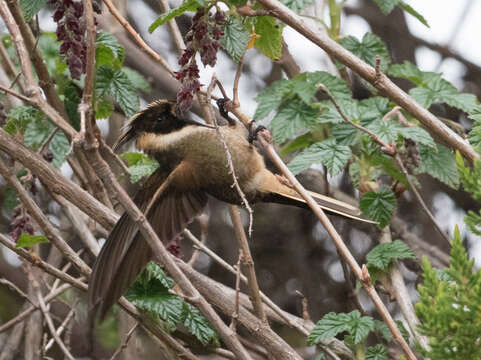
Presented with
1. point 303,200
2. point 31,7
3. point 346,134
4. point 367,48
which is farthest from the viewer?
point 367,48

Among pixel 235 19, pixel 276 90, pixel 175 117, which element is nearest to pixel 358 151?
pixel 276 90

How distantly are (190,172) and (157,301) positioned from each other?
1.56 feet

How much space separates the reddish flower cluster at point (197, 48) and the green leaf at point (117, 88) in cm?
69

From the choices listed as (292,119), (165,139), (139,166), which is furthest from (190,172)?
(292,119)

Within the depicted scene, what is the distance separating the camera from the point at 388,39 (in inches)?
181

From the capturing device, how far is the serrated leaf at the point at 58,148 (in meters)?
2.84

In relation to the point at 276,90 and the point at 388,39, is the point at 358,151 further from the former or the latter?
the point at 388,39

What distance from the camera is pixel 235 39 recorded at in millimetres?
2062

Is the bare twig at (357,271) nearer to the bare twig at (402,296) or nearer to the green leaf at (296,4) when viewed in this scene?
the bare twig at (402,296)

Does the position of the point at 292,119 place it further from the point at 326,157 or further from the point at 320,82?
the point at 326,157

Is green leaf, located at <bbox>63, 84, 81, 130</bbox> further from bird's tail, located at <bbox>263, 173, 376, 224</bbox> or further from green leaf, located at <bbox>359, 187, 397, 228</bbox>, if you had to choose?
green leaf, located at <bbox>359, 187, 397, 228</bbox>

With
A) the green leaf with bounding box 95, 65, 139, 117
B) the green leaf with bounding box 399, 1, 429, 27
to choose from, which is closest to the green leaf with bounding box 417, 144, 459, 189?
the green leaf with bounding box 399, 1, 429, 27

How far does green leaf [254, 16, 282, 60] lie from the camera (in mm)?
2145

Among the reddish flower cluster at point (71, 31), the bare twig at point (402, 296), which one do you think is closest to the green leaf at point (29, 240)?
the reddish flower cluster at point (71, 31)
